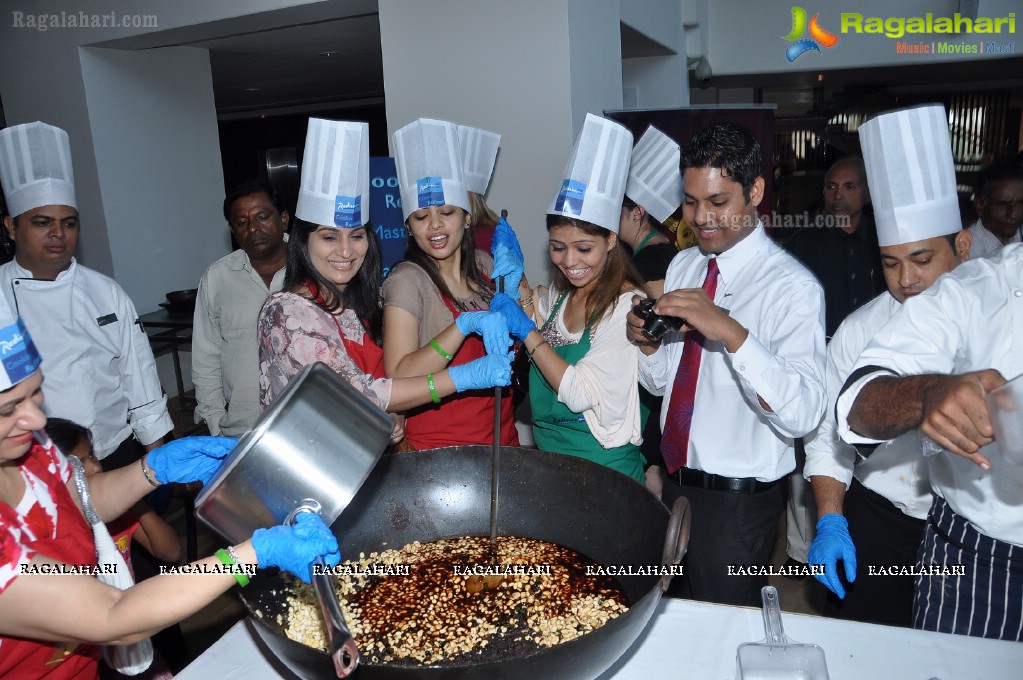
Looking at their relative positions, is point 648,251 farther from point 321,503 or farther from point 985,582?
point 321,503

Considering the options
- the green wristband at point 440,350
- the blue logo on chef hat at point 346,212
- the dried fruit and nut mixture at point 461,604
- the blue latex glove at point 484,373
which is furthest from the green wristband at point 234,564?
the blue logo on chef hat at point 346,212

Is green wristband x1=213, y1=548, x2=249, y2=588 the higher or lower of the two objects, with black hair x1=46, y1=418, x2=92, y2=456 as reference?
higher

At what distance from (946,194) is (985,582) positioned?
2.44 feet

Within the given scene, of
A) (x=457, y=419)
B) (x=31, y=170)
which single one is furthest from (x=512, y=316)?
(x=31, y=170)

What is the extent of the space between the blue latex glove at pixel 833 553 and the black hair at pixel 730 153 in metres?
0.74

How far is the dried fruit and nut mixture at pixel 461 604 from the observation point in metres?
1.14

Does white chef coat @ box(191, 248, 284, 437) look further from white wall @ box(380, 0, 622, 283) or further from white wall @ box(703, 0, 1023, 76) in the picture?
white wall @ box(703, 0, 1023, 76)

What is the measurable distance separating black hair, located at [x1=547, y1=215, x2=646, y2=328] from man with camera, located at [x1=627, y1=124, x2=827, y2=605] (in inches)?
4.8

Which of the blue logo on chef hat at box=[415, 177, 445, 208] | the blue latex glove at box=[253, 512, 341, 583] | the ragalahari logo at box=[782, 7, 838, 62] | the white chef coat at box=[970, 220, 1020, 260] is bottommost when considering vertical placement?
the blue latex glove at box=[253, 512, 341, 583]

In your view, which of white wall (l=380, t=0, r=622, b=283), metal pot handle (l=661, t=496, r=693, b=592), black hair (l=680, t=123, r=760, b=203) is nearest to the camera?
metal pot handle (l=661, t=496, r=693, b=592)

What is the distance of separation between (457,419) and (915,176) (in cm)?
119

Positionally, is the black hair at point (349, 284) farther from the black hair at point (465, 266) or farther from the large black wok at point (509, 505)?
the large black wok at point (509, 505)

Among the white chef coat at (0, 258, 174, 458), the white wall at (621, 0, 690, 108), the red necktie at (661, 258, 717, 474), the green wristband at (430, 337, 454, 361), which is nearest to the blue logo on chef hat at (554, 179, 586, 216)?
the red necktie at (661, 258, 717, 474)

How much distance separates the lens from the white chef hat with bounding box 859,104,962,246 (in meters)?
1.41
